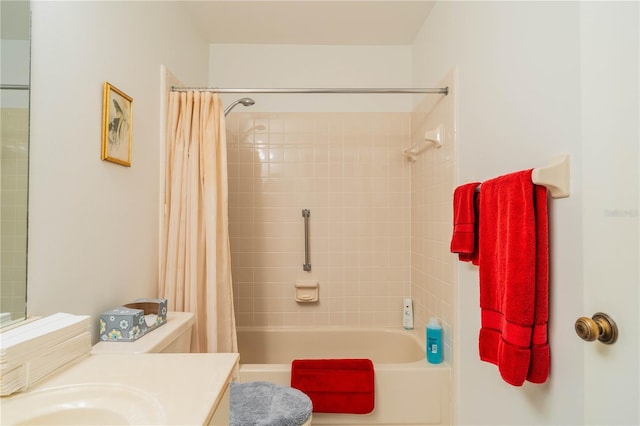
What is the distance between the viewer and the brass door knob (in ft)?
2.10

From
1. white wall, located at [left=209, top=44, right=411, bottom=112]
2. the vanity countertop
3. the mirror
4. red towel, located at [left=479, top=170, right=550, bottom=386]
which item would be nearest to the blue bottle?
red towel, located at [left=479, top=170, right=550, bottom=386]

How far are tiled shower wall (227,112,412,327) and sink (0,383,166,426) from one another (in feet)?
5.56

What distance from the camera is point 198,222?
5.46 ft

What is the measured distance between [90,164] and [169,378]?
2.67ft

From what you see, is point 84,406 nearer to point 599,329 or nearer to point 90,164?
point 90,164

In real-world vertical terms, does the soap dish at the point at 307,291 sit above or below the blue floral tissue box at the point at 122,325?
below

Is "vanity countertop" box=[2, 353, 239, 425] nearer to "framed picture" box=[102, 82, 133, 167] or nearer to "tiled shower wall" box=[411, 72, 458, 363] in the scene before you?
"framed picture" box=[102, 82, 133, 167]

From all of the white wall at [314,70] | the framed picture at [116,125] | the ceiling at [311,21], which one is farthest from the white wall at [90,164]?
the white wall at [314,70]

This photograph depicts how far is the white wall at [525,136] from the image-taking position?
2.86 feet

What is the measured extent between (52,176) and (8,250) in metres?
0.25

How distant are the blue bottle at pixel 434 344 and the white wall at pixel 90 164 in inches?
55.5

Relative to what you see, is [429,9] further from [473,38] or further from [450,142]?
[450,142]

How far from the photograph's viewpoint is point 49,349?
77 centimetres

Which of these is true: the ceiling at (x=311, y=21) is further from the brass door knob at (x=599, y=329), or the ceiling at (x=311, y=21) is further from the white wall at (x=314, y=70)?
the brass door knob at (x=599, y=329)
